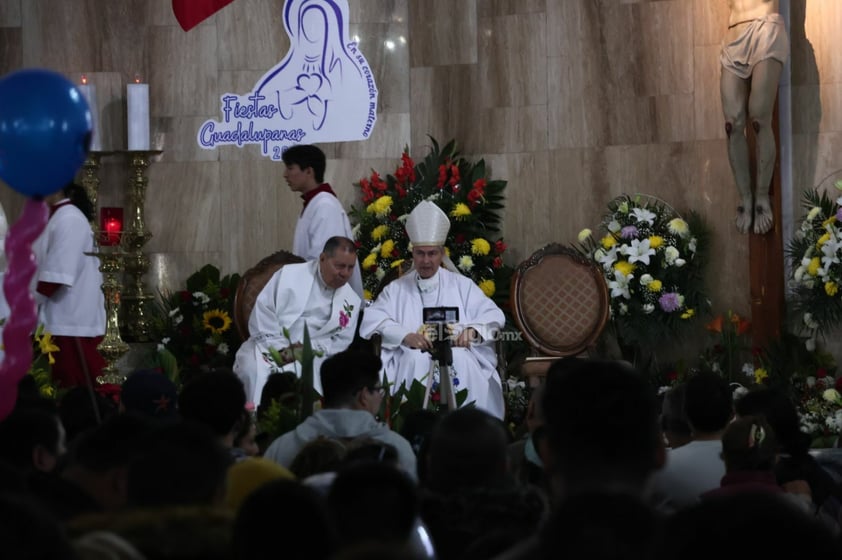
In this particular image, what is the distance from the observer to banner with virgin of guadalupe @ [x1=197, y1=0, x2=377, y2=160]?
1048 centimetres

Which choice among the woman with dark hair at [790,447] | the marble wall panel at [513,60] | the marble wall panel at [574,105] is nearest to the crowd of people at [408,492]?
the woman with dark hair at [790,447]

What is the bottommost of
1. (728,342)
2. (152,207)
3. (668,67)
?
(728,342)

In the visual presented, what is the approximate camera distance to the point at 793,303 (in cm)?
912

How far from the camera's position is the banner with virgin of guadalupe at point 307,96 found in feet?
34.4

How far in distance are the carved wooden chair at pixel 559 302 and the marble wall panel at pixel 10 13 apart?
4429 millimetres

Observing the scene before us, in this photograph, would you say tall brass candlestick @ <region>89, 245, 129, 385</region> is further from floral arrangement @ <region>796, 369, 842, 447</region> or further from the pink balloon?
the pink balloon

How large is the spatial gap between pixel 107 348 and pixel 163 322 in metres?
1.08

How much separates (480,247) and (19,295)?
5.68 metres

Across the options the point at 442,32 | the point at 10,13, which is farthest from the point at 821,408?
the point at 10,13

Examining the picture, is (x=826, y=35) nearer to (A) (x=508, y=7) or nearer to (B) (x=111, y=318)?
(A) (x=508, y=7)

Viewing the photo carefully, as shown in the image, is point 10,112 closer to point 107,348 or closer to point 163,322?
point 107,348

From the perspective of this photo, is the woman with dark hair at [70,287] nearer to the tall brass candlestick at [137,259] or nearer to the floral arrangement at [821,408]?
the tall brass candlestick at [137,259]

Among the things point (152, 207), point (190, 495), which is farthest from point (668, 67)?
point (190, 495)

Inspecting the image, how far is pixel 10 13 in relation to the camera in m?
10.6
